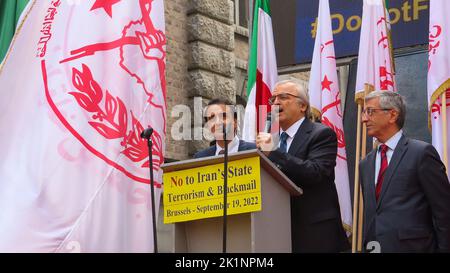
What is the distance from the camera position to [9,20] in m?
7.12

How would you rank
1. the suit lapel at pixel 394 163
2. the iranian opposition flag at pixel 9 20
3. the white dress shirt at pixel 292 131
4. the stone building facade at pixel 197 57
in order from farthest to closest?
the stone building facade at pixel 197 57 → the iranian opposition flag at pixel 9 20 → the white dress shirt at pixel 292 131 → the suit lapel at pixel 394 163

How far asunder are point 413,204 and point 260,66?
3.77m

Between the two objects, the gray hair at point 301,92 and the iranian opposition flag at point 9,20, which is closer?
the gray hair at point 301,92

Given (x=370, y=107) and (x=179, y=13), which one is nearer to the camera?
(x=370, y=107)

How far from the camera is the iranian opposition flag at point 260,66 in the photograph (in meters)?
7.99

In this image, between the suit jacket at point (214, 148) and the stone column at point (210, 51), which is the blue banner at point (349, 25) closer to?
the suit jacket at point (214, 148)

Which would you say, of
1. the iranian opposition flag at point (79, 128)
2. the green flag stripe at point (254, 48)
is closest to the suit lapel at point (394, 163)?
the iranian opposition flag at point (79, 128)

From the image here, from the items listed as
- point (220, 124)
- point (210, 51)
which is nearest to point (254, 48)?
point (220, 124)

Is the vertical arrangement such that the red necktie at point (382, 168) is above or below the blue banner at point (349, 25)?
below

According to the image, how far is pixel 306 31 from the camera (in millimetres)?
8648

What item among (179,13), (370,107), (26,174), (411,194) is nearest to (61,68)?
(26,174)

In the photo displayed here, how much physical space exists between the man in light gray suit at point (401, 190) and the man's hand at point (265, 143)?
27.0 inches
